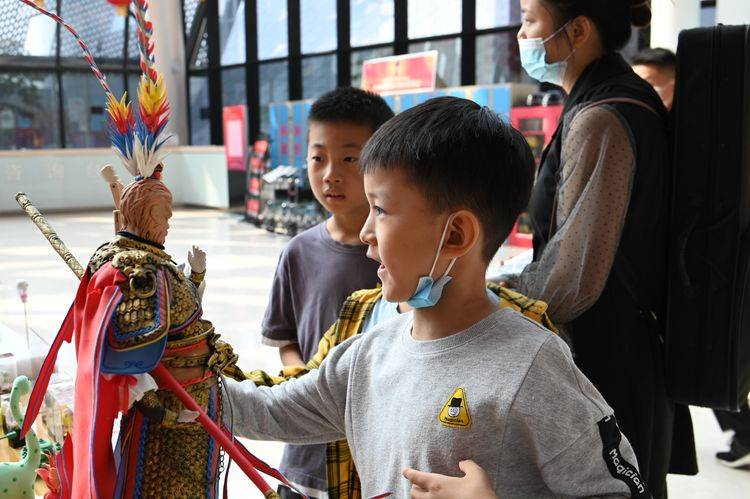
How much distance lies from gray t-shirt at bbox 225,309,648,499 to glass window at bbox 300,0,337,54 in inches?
495

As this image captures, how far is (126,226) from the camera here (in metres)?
1.00

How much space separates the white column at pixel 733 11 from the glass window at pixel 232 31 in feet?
39.6

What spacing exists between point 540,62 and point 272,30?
1307 cm

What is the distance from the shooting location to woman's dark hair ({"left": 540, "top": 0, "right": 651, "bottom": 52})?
1727 mm

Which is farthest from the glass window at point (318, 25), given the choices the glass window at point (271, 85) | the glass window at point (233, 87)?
the glass window at point (233, 87)

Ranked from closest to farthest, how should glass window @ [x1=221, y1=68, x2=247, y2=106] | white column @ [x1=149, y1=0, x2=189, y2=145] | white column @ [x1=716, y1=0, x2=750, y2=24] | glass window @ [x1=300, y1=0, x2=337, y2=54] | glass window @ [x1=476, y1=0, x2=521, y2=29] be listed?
white column @ [x1=716, y1=0, x2=750, y2=24] → glass window @ [x1=476, y1=0, x2=521, y2=29] → glass window @ [x1=300, y1=0, x2=337, y2=54] → white column @ [x1=149, y1=0, x2=189, y2=145] → glass window @ [x1=221, y1=68, x2=247, y2=106]

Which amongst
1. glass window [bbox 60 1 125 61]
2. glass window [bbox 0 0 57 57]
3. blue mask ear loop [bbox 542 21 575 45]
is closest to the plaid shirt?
blue mask ear loop [bbox 542 21 575 45]

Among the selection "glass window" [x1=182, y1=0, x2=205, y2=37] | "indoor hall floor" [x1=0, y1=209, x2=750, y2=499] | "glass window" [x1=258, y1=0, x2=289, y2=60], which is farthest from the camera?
"glass window" [x1=182, y1=0, x2=205, y2=37]

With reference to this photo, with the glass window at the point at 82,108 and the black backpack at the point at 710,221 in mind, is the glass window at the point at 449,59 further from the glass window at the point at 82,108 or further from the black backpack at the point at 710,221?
the black backpack at the point at 710,221

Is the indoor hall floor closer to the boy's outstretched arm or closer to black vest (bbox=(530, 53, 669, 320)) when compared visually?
the boy's outstretched arm

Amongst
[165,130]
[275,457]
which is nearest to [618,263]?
[165,130]

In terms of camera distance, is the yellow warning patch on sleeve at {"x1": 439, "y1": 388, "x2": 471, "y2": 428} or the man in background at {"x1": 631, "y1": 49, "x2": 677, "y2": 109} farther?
the man in background at {"x1": 631, "y1": 49, "x2": 677, "y2": 109}

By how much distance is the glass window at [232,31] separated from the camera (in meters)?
14.9

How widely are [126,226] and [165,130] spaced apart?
14cm
